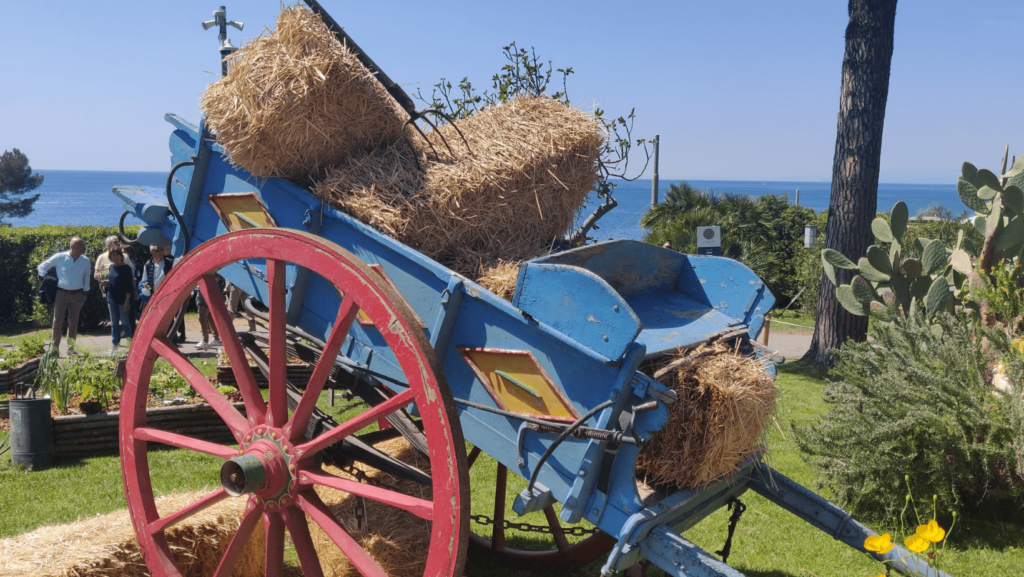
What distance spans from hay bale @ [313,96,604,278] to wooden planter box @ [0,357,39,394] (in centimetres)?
591

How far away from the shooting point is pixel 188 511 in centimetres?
306

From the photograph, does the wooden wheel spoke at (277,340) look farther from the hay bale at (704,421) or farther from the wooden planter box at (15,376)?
the wooden planter box at (15,376)

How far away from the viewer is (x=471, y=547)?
14.2 feet

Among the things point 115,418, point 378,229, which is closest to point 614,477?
point 378,229

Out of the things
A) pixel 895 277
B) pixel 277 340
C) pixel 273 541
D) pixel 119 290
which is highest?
pixel 277 340

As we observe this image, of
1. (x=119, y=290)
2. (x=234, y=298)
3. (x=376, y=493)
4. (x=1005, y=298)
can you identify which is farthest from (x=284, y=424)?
(x=119, y=290)

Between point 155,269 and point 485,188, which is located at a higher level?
point 485,188

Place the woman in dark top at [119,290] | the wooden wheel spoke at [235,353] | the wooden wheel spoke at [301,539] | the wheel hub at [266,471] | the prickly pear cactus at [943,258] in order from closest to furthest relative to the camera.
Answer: the wheel hub at [266,471], the wooden wheel spoke at [301,539], the wooden wheel spoke at [235,353], the prickly pear cactus at [943,258], the woman in dark top at [119,290]

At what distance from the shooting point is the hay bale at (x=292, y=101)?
10.4 ft

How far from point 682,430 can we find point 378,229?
1496mm

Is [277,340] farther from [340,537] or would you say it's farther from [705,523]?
[705,523]

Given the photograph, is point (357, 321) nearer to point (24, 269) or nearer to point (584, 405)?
point (584, 405)

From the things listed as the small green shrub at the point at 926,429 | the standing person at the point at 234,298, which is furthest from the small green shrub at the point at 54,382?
the small green shrub at the point at 926,429

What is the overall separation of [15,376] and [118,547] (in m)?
5.24
